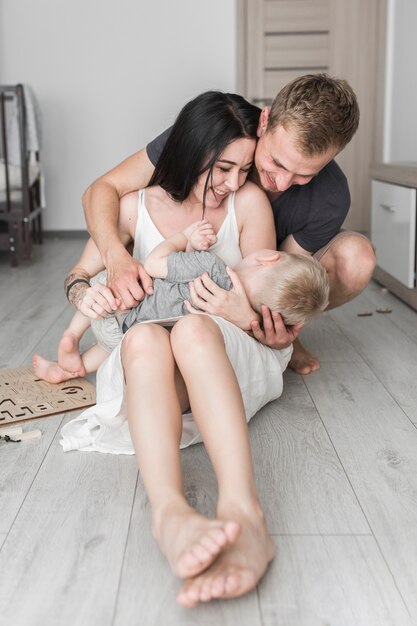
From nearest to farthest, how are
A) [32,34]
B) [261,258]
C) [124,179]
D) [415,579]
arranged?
[415,579] → [261,258] → [124,179] → [32,34]

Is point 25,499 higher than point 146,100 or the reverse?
the reverse

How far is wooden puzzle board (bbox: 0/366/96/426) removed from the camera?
179 centimetres

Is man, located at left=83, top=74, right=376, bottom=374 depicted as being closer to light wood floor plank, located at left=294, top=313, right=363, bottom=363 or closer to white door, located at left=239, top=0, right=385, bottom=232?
light wood floor plank, located at left=294, top=313, right=363, bottom=363

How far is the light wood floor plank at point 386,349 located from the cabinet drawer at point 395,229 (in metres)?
0.22

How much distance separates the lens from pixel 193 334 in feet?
4.31

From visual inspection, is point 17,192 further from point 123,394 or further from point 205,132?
point 123,394

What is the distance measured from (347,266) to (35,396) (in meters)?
0.96

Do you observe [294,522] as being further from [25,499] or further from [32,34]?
[32,34]

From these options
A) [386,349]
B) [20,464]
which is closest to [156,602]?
[20,464]

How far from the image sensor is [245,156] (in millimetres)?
1677

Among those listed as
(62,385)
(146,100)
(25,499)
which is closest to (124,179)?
(62,385)

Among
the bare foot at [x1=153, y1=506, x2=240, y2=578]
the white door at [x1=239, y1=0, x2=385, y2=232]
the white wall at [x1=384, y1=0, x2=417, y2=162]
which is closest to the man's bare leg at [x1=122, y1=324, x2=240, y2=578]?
the bare foot at [x1=153, y1=506, x2=240, y2=578]

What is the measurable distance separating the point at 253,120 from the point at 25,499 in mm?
1002

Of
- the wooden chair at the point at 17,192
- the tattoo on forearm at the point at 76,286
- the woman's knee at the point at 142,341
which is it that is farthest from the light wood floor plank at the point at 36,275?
the woman's knee at the point at 142,341
